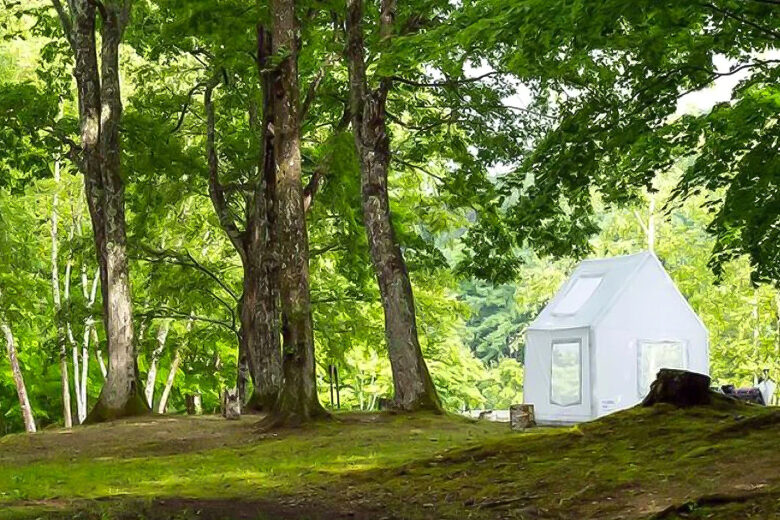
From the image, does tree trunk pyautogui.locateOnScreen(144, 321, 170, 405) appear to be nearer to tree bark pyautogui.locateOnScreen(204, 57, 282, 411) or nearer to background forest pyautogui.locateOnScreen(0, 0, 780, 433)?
background forest pyautogui.locateOnScreen(0, 0, 780, 433)

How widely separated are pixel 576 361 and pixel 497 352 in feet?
162

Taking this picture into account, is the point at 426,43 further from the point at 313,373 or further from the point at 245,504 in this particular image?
the point at 313,373

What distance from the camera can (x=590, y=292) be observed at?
69.3ft

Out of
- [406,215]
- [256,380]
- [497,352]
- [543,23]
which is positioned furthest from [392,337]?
[497,352]

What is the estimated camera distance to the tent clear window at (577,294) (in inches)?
830

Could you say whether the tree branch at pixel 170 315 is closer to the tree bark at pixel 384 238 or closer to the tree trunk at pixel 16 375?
the tree trunk at pixel 16 375

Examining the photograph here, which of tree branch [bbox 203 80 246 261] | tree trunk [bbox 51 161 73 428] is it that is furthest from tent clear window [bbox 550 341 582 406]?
tree trunk [bbox 51 161 73 428]

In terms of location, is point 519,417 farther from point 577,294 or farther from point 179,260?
point 179,260

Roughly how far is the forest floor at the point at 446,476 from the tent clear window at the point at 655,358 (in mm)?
8840

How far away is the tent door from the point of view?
20.4m

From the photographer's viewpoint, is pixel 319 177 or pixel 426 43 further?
pixel 319 177

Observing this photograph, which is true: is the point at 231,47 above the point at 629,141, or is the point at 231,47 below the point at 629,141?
above

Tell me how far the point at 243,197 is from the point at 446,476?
16869mm

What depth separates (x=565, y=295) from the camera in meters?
21.7
